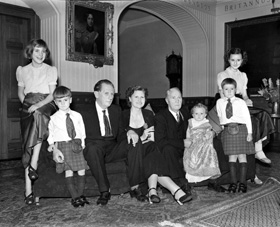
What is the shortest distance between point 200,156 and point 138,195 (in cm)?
84

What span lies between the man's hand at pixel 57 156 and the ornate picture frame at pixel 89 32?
3.48m

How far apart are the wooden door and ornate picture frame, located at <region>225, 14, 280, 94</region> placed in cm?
531

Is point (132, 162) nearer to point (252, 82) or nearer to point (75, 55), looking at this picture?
point (75, 55)

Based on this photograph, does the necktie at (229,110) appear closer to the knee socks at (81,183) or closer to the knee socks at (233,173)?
the knee socks at (233,173)

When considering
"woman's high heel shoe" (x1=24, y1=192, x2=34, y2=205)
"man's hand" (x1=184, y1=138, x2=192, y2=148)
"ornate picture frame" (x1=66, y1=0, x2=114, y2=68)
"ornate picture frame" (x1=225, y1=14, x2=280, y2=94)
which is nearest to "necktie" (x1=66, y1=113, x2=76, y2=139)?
"woman's high heel shoe" (x1=24, y1=192, x2=34, y2=205)

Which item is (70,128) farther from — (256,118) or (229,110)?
(256,118)

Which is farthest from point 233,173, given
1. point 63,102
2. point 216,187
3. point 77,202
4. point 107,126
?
point 63,102

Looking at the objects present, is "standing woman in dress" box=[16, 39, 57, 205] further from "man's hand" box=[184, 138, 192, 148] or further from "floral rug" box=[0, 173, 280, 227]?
"man's hand" box=[184, 138, 192, 148]

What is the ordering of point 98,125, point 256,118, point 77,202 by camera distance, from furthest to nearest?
point 256,118
point 98,125
point 77,202

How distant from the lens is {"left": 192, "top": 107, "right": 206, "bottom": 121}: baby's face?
4008 mm

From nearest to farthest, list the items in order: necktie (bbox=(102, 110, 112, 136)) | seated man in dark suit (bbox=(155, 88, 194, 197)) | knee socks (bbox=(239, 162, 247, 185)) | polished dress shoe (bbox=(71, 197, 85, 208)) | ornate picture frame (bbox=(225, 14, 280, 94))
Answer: polished dress shoe (bbox=(71, 197, 85, 208)), seated man in dark suit (bbox=(155, 88, 194, 197)), necktie (bbox=(102, 110, 112, 136)), knee socks (bbox=(239, 162, 247, 185)), ornate picture frame (bbox=(225, 14, 280, 94))

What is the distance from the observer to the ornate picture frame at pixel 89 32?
659 cm

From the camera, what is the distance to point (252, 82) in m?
8.76

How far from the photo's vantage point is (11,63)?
6.64m
